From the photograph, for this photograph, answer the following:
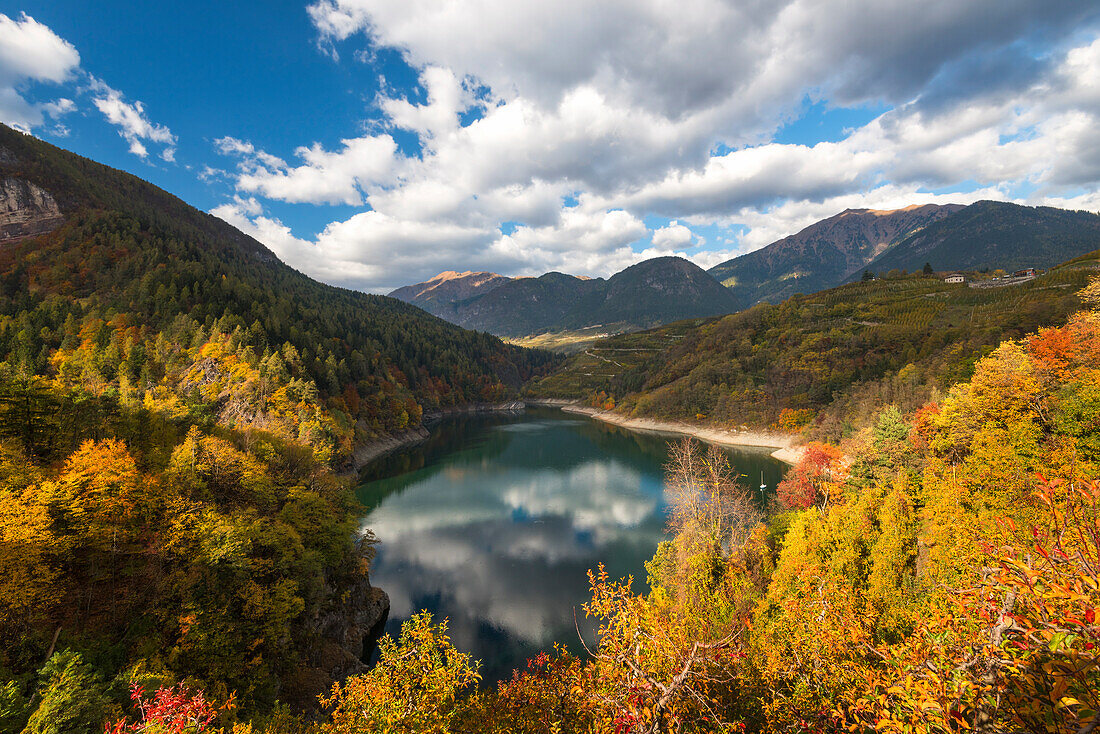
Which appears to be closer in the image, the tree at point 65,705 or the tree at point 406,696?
the tree at point 406,696

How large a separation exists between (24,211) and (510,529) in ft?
413

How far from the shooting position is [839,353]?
315 feet

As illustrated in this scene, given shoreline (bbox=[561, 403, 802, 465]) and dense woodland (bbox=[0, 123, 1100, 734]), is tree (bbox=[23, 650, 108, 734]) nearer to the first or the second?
dense woodland (bbox=[0, 123, 1100, 734])

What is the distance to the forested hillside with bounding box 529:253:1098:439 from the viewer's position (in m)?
65.8

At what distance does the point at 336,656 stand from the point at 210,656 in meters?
7.67

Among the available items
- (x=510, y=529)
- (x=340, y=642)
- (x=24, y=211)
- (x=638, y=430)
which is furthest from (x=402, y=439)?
(x=24, y=211)

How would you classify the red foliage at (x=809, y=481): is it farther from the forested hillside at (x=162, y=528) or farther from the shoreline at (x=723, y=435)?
the forested hillside at (x=162, y=528)

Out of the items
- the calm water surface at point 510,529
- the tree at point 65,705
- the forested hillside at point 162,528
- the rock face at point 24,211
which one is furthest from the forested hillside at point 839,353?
the rock face at point 24,211

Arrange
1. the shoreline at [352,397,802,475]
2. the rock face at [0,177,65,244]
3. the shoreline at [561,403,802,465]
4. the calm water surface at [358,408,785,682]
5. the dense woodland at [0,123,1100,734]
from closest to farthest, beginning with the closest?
the dense woodland at [0,123,1100,734], the calm water surface at [358,408,785,682], the shoreline at [352,397,802,475], the shoreline at [561,403,802,465], the rock face at [0,177,65,244]

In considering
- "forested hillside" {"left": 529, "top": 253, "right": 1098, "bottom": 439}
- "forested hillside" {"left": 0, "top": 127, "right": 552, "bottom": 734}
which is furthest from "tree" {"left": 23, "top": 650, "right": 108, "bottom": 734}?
"forested hillside" {"left": 529, "top": 253, "right": 1098, "bottom": 439}

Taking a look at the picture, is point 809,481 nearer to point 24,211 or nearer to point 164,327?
point 164,327

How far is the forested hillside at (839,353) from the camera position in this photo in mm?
65750

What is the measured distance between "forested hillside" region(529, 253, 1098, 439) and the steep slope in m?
72.2

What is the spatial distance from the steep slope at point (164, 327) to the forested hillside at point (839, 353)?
72156 mm
